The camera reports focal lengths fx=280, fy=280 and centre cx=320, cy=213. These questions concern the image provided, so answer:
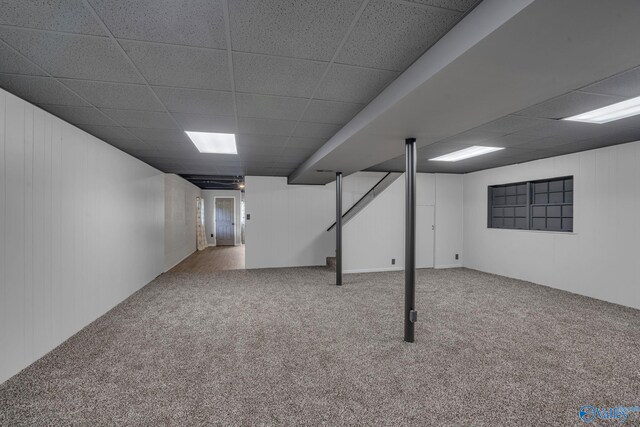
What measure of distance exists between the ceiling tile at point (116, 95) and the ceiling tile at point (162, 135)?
70 cm

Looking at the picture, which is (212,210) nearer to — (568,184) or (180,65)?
(180,65)

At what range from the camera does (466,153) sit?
191 inches

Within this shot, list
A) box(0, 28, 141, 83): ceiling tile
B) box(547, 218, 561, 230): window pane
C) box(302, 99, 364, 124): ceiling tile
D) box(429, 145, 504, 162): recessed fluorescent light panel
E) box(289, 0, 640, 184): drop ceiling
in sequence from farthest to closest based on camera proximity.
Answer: box(547, 218, 561, 230): window pane → box(429, 145, 504, 162): recessed fluorescent light panel → box(302, 99, 364, 124): ceiling tile → box(0, 28, 141, 83): ceiling tile → box(289, 0, 640, 184): drop ceiling

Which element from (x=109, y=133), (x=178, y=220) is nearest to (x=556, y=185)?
(x=109, y=133)

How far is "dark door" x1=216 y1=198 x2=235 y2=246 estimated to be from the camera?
11.9m

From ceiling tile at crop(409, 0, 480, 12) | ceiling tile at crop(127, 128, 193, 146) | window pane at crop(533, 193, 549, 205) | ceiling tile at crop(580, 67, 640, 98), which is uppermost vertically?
ceiling tile at crop(409, 0, 480, 12)

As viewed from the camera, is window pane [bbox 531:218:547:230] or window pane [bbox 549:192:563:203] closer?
window pane [bbox 549:192:563:203]

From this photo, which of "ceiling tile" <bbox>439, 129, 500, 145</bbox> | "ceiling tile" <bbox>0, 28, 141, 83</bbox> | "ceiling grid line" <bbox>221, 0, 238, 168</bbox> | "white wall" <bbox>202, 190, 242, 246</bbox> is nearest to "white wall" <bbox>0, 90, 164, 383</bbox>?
"ceiling tile" <bbox>0, 28, 141, 83</bbox>

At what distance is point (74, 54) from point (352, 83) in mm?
1836

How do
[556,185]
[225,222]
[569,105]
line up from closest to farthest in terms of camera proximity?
1. [569,105]
2. [556,185]
3. [225,222]

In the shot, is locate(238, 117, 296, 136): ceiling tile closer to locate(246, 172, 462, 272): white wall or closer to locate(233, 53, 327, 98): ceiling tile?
locate(233, 53, 327, 98): ceiling tile

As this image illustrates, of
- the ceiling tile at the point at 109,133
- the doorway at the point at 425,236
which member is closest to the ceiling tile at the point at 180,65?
the ceiling tile at the point at 109,133

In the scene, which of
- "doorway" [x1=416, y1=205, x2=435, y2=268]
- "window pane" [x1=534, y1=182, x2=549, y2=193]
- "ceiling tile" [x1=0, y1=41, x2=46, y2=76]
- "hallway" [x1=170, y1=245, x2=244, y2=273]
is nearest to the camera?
"ceiling tile" [x1=0, y1=41, x2=46, y2=76]

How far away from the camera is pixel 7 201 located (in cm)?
→ 221
